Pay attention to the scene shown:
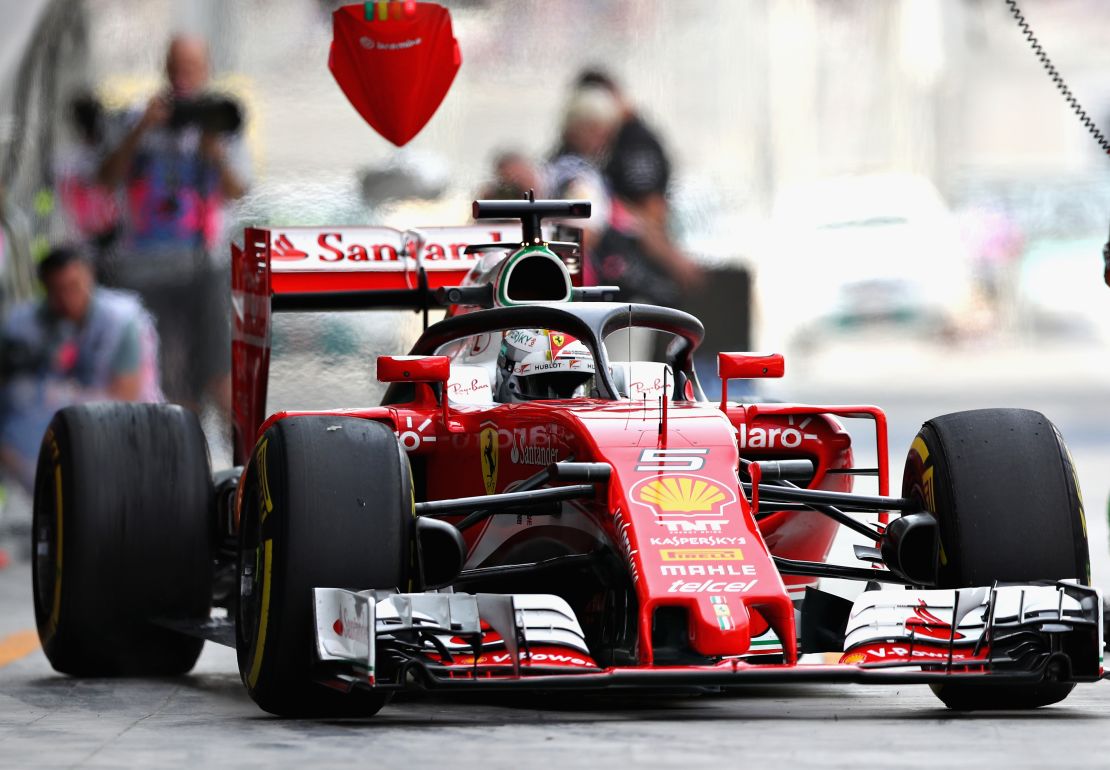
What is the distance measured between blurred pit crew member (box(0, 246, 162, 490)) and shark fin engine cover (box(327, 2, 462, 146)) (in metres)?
4.27

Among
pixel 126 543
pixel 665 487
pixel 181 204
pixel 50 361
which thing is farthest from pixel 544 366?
pixel 181 204

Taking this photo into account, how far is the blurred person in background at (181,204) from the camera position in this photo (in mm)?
14680

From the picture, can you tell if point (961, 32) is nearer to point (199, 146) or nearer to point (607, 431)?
point (199, 146)

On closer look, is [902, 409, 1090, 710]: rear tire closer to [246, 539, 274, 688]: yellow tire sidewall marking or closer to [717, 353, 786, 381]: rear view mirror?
[717, 353, 786, 381]: rear view mirror

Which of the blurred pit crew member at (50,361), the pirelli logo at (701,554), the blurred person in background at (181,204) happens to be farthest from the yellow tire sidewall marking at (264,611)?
the blurred person in background at (181,204)

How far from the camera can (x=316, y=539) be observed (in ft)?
20.6

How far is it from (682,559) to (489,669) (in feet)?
2.07

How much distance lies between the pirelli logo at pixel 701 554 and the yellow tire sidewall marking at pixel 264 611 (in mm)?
1123

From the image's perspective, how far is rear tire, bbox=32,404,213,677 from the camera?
26.6 ft

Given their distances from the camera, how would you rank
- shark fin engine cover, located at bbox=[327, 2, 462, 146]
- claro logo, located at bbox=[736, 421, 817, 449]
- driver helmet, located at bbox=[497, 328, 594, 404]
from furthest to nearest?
1. shark fin engine cover, located at bbox=[327, 2, 462, 146]
2. driver helmet, located at bbox=[497, 328, 594, 404]
3. claro logo, located at bbox=[736, 421, 817, 449]

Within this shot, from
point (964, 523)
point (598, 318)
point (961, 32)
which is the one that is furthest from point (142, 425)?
point (961, 32)

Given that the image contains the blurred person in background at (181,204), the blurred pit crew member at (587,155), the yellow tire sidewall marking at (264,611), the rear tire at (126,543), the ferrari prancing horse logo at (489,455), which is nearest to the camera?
the yellow tire sidewall marking at (264,611)

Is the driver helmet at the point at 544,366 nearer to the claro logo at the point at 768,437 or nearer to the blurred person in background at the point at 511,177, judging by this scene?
the claro logo at the point at 768,437

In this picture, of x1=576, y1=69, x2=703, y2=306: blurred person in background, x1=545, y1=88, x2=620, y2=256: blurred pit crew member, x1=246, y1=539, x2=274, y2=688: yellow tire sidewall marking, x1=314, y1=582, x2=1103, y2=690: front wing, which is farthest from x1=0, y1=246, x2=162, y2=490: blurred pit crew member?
x1=314, y1=582, x2=1103, y2=690: front wing
